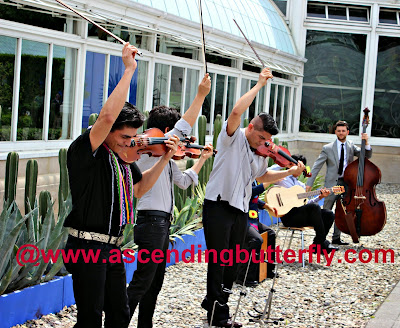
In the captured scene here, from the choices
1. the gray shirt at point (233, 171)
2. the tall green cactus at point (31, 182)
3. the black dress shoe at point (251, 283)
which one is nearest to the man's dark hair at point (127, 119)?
the gray shirt at point (233, 171)

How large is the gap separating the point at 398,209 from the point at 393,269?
6.11m

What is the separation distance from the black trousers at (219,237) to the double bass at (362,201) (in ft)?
13.5

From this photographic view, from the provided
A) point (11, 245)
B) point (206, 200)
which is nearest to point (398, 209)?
point (206, 200)

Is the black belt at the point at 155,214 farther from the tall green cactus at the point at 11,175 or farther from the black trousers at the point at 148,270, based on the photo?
the tall green cactus at the point at 11,175

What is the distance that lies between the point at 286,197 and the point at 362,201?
1.54 metres

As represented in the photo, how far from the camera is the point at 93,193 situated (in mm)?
3434

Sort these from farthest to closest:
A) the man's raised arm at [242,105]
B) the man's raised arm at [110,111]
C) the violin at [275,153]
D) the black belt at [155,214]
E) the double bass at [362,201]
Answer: the double bass at [362,201] < the violin at [275,153] < the man's raised arm at [242,105] < the black belt at [155,214] < the man's raised arm at [110,111]

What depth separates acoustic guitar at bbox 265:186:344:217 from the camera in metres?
7.90

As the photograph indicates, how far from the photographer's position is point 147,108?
11.3 m

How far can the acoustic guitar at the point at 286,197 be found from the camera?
7902 millimetres

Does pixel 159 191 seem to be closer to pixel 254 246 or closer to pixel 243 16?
pixel 254 246

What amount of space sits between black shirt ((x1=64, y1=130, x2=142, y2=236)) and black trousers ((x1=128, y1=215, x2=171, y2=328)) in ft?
3.19

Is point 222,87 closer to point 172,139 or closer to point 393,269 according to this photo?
point 393,269

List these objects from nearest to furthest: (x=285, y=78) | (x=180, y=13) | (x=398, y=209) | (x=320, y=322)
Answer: (x=320, y=322) → (x=180, y=13) → (x=398, y=209) → (x=285, y=78)
